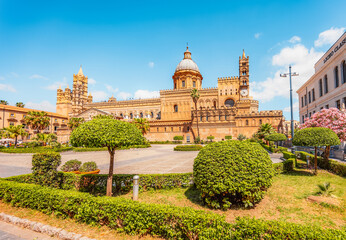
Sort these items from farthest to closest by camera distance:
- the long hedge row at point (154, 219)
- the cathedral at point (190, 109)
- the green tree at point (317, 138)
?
the cathedral at point (190, 109) → the green tree at point (317, 138) → the long hedge row at point (154, 219)

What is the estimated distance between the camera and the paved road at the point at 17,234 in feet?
15.9

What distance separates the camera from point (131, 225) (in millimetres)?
4867

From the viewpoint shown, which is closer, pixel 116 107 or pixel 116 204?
pixel 116 204

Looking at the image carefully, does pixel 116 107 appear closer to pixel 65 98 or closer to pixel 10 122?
pixel 65 98

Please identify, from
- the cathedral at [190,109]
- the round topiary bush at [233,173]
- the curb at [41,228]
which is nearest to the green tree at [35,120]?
the cathedral at [190,109]

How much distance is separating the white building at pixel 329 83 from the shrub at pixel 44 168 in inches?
1186

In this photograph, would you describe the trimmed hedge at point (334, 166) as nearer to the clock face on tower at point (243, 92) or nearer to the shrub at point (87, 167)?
the shrub at point (87, 167)

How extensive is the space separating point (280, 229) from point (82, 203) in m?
5.15

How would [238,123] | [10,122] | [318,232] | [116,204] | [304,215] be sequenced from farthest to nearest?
[10,122]
[238,123]
[304,215]
[116,204]
[318,232]

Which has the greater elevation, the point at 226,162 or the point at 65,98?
the point at 65,98

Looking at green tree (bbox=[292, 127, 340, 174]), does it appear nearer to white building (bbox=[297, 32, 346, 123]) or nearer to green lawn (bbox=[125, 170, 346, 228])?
green lawn (bbox=[125, 170, 346, 228])

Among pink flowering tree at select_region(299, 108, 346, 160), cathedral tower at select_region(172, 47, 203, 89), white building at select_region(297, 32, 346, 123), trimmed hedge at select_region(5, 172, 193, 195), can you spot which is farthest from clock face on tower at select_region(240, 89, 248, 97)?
trimmed hedge at select_region(5, 172, 193, 195)

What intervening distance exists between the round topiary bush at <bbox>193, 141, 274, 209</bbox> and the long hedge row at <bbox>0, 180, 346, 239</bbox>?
1462mm

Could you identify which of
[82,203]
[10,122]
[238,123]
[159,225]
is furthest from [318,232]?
[10,122]
